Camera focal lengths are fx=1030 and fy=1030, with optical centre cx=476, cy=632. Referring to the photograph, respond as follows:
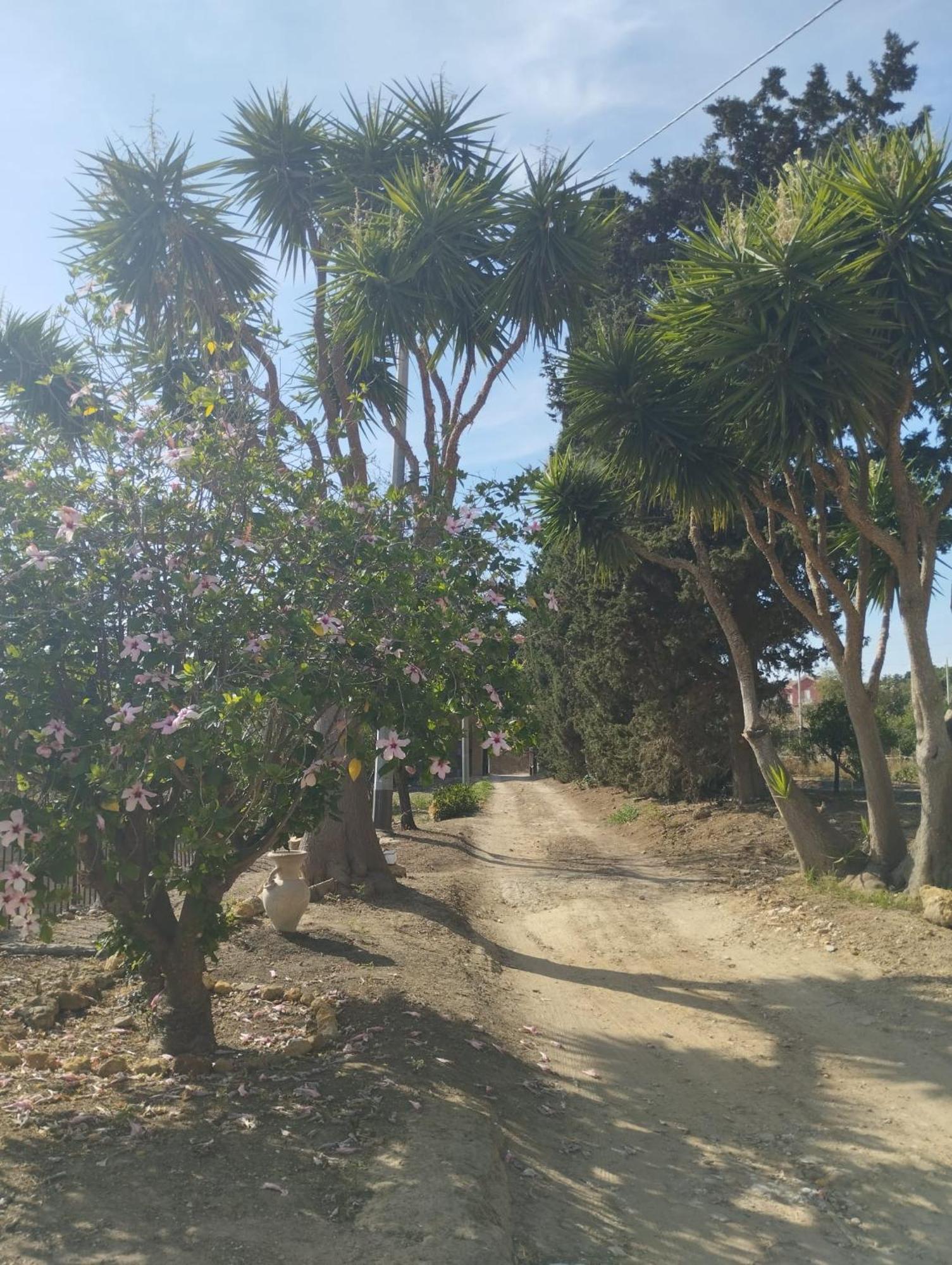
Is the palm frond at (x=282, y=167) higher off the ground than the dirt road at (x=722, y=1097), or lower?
higher

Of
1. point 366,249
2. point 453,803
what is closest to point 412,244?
point 366,249

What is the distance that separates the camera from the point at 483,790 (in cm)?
3250

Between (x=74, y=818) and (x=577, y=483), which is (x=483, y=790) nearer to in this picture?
(x=577, y=483)

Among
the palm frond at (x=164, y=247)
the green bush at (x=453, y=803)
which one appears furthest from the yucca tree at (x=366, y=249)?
the green bush at (x=453, y=803)

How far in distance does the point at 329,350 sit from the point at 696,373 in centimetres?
396

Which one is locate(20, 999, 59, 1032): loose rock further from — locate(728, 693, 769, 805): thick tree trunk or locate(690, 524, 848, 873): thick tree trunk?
locate(728, 693, 769, 805): thick tree trunk

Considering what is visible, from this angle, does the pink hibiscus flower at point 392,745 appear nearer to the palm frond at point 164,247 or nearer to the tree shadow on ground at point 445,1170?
the tree shadow on ground at point 445,1170

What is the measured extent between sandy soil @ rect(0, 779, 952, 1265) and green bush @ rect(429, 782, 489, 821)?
1360 cm

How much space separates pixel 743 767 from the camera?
17.4 m

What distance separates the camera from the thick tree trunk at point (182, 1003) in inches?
229

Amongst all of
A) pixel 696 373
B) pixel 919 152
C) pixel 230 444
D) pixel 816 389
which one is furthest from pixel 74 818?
pixel 919 152

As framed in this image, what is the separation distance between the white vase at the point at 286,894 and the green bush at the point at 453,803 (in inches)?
592

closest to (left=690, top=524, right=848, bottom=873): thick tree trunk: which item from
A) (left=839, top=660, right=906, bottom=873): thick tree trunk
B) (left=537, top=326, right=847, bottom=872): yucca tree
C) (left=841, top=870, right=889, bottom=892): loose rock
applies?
(left=537, top=326, right=847, bottom=872): yucca tree

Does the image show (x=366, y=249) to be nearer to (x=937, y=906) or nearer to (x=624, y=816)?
(x=937, y=906)
